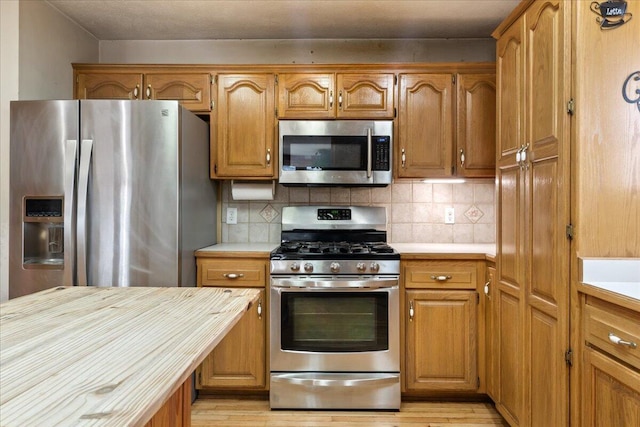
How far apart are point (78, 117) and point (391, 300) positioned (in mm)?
2048

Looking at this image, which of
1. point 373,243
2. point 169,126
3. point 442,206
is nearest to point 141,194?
point 169,126

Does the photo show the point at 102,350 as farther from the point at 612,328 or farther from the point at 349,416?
the point at 349,416

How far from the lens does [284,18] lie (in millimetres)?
2639

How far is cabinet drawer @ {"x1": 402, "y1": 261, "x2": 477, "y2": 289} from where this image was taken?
2357 mm

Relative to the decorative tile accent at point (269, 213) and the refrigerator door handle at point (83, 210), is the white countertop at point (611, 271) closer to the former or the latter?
the decorative tile accent at point (269, 213)

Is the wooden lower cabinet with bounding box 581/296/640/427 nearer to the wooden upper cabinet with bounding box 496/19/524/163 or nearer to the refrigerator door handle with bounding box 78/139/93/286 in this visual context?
the wooden upper cabinet with bounding box 496/19/524/163

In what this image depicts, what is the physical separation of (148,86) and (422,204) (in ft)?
6.88

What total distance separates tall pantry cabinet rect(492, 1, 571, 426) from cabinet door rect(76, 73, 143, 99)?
7.40 ft

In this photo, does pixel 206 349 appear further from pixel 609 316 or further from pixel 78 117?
pixel 78 117

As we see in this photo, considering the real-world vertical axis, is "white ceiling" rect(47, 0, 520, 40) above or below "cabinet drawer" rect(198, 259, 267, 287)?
above

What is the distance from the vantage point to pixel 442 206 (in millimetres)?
2939

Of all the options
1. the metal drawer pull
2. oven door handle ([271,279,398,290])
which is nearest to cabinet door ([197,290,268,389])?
oven door handle ([271,279,398,290])

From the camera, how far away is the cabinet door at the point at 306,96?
2.63 meters

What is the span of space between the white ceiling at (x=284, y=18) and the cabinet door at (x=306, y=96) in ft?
1.32
